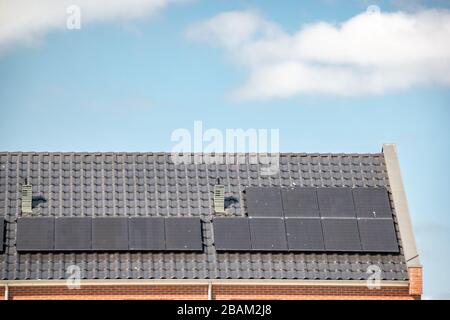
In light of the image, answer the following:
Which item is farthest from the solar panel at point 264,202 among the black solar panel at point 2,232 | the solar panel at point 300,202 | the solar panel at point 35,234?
the black solar panel at point 2,232

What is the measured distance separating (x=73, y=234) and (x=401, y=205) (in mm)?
11668

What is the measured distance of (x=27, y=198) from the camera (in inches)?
1341

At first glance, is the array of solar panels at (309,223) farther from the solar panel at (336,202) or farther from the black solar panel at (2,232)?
the black solar panel at (2,232)

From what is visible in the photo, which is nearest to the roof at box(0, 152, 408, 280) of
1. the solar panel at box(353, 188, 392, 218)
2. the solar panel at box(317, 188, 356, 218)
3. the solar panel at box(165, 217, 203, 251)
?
the solar panel at box(165, 217, 203, 251)

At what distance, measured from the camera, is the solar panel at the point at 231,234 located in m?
33.2

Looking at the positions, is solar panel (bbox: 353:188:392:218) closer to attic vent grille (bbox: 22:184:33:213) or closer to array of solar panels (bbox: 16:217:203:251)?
array of solar panels (bbox: 16:217:203:251)

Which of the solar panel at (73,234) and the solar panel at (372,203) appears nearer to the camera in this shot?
the solar panel at (73,234)

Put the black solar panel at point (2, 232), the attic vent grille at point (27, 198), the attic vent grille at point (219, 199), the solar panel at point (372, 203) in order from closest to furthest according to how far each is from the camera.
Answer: the black solar panel at point (2, 232)
the attic vent grille at point (27, 198)
the solar panel at point (372, 203)
the attic vent grille at point (219, 199)

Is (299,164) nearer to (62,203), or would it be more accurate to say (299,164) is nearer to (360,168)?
(360,168)

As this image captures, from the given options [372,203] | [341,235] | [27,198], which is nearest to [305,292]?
[341,235]

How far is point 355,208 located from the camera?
34.6 m

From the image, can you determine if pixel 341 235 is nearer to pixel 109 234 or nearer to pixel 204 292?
pixel 204 292

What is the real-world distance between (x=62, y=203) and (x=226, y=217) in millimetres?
5821

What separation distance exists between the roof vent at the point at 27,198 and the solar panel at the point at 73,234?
1160 mm
